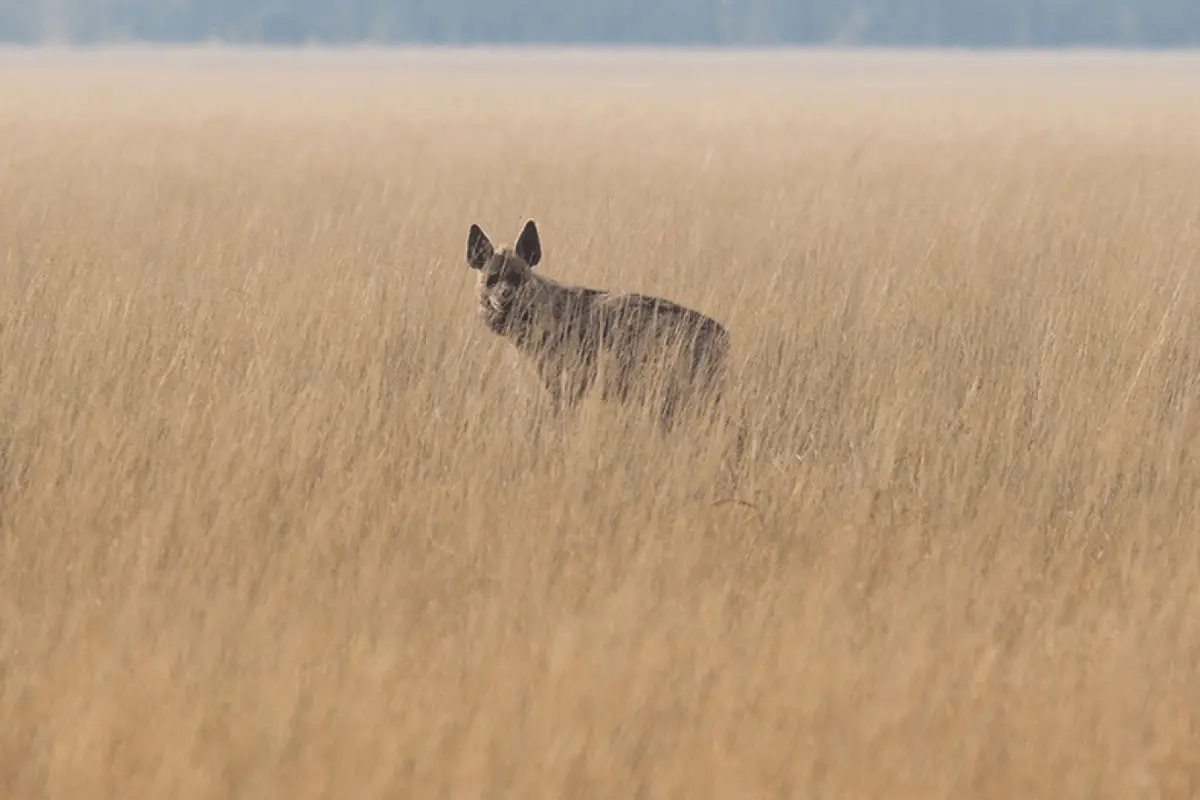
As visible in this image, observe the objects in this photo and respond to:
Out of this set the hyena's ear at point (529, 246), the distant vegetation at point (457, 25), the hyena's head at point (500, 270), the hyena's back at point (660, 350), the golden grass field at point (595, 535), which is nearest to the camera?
the golden grass field at point (595, 535)

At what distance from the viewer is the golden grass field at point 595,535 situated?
3.77 meters

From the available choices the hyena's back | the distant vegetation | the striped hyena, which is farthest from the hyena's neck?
the distant vegetation

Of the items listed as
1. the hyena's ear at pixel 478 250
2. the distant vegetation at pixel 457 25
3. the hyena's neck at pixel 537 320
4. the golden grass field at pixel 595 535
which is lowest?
the golden grass field at pixel 595 535

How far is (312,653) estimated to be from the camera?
421cm

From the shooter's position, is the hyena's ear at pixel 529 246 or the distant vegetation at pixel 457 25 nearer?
the hyena's ear at pixel 529 246

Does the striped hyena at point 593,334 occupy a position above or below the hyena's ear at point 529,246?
below

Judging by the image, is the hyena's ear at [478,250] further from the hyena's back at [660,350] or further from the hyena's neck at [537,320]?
the hyena's back at [660,350]

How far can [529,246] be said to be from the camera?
22.5 feet

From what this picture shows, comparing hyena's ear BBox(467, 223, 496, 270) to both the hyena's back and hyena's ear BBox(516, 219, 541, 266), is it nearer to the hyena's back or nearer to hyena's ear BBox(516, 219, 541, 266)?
hyena's ear BBox(516, 219, 541, 266)

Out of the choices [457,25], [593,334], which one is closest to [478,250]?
[593,334]

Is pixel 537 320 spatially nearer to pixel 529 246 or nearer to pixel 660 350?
Answer: pixel 529 246

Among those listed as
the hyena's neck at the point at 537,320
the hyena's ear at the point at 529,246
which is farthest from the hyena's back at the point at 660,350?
the hyena's ear at the point at 529,246

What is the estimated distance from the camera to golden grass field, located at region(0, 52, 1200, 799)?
12.4ft

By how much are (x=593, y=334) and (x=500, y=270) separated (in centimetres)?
41
